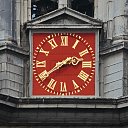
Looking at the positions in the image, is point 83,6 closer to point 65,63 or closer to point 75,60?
point 75,60

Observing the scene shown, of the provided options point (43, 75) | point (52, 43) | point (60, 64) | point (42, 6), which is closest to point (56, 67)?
point (60, 64)

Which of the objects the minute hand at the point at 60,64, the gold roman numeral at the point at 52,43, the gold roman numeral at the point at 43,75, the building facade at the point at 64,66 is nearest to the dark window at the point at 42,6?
the building facade at the point at 64,66

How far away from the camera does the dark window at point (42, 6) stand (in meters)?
45.2

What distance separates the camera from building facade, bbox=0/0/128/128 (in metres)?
41.9

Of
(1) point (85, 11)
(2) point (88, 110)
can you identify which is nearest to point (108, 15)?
(1) point (85, 11)

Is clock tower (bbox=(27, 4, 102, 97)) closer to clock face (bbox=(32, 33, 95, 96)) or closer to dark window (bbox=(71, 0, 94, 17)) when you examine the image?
clock face (bbox=(32, 33, 95, 96))

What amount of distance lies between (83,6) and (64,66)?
10.2 ft

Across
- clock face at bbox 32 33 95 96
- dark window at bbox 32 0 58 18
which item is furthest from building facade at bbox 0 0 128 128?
dark window at bbox 32 0 58 18

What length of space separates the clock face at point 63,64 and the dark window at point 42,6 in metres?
1.63

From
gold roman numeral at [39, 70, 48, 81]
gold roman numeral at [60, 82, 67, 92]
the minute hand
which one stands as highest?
the minute hand

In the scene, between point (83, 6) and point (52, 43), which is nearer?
point (52, 43)

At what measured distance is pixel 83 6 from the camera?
45344 mm

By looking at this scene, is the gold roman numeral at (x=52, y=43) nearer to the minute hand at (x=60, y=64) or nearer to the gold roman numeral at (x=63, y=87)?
the minute hand at (x=60, y=64)

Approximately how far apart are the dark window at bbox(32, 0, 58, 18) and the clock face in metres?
1.63
